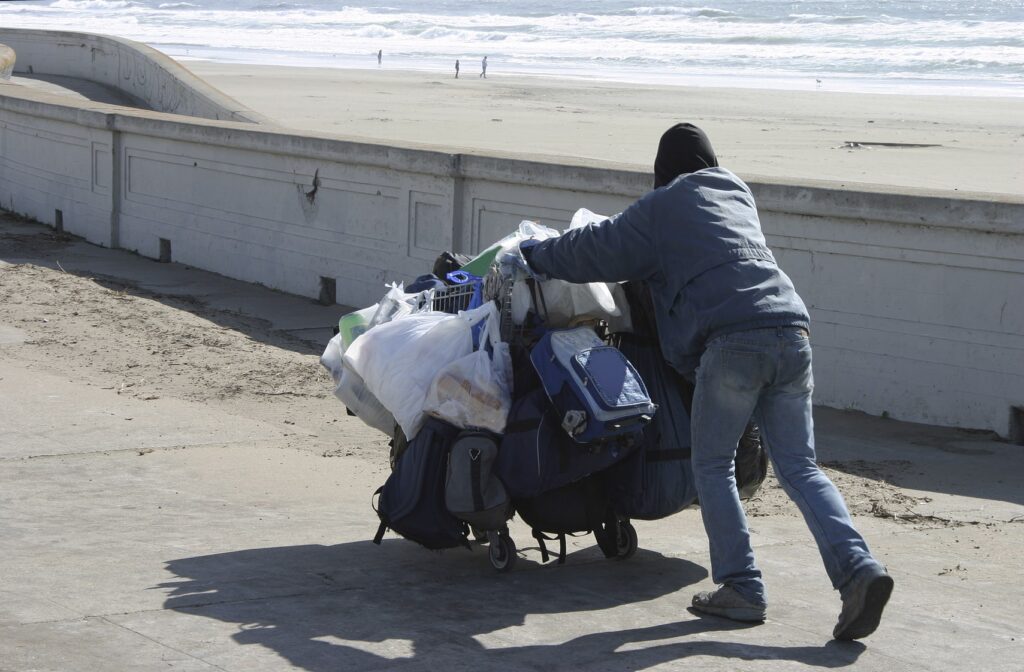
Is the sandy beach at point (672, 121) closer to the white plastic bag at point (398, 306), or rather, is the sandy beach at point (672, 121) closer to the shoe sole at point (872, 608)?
the white plastic bag at point (398, 306)

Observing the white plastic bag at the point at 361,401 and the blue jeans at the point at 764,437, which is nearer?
the blue jeans at the point at 764,437

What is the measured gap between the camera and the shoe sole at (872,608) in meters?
4.21

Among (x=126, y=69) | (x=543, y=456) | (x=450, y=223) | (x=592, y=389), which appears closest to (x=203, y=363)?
(x=450, y=223)

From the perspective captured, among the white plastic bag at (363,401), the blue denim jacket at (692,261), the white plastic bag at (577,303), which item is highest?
the blue denim jacket at (692,261)

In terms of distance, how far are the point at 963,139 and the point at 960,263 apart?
18.1m

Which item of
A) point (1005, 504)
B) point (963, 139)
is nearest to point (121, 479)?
point (1005, 504)

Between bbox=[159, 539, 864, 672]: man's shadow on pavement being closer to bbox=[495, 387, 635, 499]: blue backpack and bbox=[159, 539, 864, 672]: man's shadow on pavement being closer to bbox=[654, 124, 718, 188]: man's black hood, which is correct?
bbox=[495, 387, 635, 499]: blue backpack

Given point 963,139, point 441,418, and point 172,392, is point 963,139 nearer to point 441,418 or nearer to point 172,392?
point 172,392

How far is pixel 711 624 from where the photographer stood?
14.7 ft

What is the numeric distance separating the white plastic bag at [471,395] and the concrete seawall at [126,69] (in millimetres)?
12683

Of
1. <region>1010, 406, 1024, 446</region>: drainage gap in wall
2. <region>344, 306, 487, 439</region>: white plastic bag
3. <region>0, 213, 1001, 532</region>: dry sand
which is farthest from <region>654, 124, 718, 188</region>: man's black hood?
<region>1010, 406, 1024, 446</region>: drainage gap in wall

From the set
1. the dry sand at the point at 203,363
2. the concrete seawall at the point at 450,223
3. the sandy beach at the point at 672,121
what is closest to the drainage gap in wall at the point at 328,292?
the concrete seawall at the point at 450,223

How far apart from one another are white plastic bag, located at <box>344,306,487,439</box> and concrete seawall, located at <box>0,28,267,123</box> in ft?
40.4

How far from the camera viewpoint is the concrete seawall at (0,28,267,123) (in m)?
18.8
